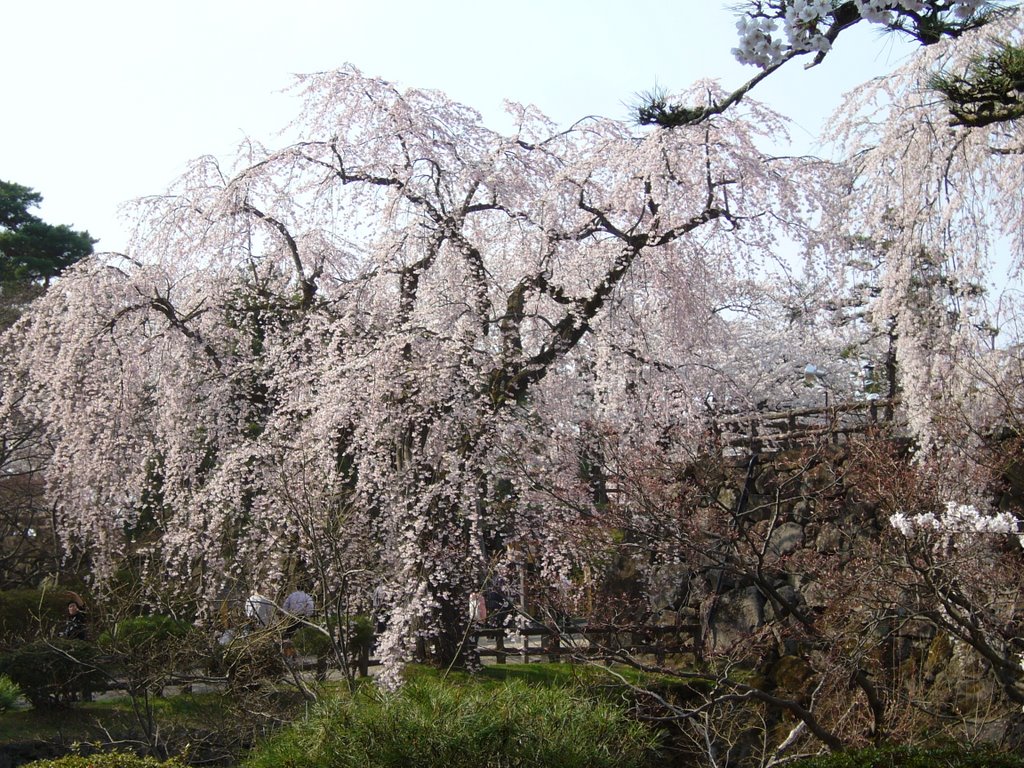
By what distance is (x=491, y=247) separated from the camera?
36.1ft

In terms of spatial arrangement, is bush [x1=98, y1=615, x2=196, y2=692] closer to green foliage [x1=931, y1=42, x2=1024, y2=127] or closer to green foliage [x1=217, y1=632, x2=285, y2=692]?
green foliage [x1=217, y1=632, x2=285, y2=692]

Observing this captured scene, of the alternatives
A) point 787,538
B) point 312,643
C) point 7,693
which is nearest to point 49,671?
point 7,693

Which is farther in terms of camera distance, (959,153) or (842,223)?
(842,223)

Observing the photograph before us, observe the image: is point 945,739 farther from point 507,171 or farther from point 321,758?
point 507,171

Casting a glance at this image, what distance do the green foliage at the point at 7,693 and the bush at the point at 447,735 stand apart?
491cm

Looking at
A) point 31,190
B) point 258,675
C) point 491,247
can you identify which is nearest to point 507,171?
point 491,247

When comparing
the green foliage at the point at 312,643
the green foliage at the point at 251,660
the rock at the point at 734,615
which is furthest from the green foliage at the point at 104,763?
the rock at the point at 734,615

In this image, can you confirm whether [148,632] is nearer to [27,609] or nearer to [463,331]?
[27,609]

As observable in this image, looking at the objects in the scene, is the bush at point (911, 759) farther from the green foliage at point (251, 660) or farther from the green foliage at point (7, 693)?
the green foliage at point (7, 693)

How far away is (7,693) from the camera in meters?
9.38

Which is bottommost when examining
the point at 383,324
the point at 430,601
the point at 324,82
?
the point at 430,601

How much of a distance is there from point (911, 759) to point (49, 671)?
8.45m

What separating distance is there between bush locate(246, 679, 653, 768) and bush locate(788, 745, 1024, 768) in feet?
4.01

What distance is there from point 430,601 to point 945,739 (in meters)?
4.48
